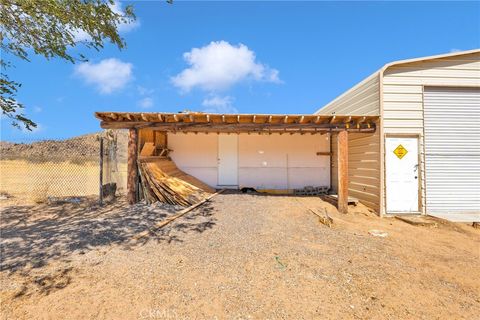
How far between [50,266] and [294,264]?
3.96 m

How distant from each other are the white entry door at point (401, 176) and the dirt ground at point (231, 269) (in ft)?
3.73

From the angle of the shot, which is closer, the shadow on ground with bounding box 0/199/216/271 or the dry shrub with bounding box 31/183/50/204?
the shadow on ground with bounding box 0/199/216/271

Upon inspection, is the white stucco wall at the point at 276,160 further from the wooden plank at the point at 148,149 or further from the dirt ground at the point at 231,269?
the dirt ground at the point at 231,269

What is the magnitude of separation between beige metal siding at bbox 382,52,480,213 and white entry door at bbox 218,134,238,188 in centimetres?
619

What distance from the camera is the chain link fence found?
9.91m

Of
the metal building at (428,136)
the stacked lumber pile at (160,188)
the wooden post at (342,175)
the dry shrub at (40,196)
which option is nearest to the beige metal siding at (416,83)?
the metal building at (428,136)

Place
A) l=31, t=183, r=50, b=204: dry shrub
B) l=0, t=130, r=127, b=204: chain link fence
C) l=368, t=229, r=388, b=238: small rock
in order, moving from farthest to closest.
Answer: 1. l=0, t=130, r=127, b=204: chain link fence
2. l=31, t=183, r=50, b=204: dry shrub
3. l=368, t=229, r=388, b=238: small rock

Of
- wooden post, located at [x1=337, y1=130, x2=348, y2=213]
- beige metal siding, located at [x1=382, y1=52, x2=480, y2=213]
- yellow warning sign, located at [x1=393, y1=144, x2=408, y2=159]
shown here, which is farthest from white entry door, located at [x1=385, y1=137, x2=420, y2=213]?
wooden post, located at [x1=337, y1=130, x2=348, y2=213]

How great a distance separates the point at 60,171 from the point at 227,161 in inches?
588

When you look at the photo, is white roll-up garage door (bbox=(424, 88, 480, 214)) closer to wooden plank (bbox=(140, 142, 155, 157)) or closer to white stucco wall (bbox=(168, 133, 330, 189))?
white stucco wall (bbox=(168, 133, 330, 189))

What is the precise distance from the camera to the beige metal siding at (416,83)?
8133mm

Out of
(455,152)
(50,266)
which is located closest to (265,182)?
(455,152)

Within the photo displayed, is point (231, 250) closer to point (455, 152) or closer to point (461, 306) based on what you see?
point (461, 306)

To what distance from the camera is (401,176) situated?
26.8ft
